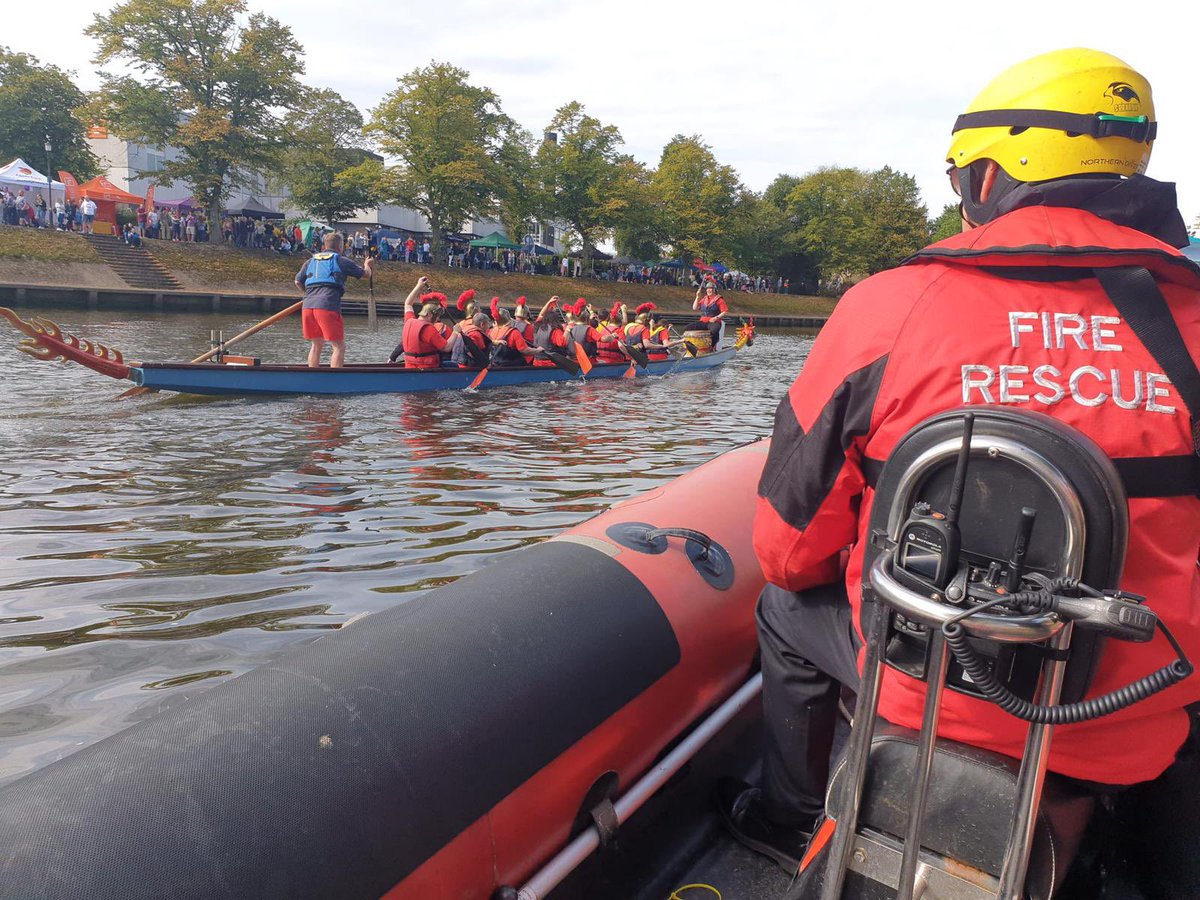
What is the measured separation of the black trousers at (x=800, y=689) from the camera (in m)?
2.11

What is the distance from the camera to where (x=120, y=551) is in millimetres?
5297

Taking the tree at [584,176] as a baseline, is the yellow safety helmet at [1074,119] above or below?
below

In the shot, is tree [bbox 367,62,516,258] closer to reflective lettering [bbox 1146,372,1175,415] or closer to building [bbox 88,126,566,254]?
building [bbox 88,126,566,254]

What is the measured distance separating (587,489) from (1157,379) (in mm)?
6181

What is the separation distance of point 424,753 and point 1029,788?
119 cm

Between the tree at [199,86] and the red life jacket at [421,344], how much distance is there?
30000 mm

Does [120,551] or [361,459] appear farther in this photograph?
[361,459]

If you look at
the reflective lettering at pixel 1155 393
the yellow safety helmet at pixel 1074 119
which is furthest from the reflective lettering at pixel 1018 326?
the yellow safety helmet at pixel 1074 119

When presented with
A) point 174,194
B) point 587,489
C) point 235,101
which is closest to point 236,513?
point 587,489

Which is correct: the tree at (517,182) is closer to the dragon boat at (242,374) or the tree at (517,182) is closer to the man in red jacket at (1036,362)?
the dragon boat at (242,374)

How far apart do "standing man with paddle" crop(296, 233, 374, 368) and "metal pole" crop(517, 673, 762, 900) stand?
10070 millimetres

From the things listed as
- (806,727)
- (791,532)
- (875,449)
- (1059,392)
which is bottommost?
(806,727)

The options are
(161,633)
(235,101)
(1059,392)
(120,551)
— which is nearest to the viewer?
(1059,392)

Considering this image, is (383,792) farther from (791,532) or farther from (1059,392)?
(1059,392)
